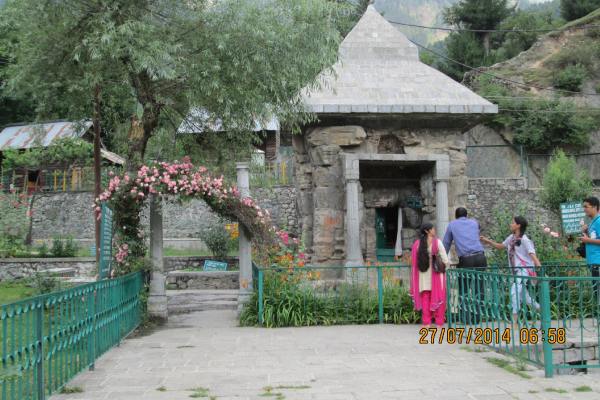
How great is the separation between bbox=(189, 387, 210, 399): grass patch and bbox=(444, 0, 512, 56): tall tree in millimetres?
33974

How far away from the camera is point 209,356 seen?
697 centimetres

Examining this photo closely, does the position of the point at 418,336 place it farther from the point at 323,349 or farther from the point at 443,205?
the point at 443,205

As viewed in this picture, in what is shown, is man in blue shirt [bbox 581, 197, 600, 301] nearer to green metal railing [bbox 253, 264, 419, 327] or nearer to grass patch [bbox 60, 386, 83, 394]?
green metal railing [bbox 253, 264, 419, 327]

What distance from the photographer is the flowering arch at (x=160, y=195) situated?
29.7ft

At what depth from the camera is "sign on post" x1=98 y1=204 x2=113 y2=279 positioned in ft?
25.1

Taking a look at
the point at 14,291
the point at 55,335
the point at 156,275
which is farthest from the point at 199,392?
the point at 14,291

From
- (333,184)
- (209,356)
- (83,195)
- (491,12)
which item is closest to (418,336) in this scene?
(209,356)

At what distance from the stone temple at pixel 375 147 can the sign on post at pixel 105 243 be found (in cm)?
492

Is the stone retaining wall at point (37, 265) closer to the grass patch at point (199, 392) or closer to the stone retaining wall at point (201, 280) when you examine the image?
the stone retaining wall at point (201, 280)

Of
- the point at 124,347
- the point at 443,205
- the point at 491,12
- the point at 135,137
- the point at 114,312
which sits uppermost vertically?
the point at 491,12

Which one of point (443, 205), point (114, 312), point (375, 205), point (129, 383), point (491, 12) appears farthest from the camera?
point (491, 12)

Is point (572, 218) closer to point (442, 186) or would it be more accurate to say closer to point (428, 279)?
point (442, 186)

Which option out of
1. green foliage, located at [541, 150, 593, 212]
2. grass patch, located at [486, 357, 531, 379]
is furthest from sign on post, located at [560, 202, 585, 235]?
grass patch, located at [486, 357, 531, 379]

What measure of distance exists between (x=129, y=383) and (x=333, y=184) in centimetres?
735
